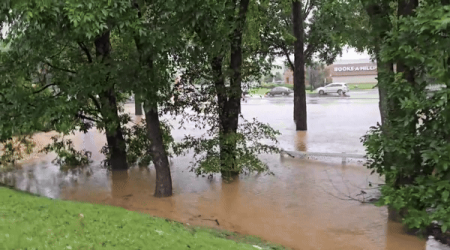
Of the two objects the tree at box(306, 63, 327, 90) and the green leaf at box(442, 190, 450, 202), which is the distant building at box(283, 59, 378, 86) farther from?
the green leaf at box(442, 190, 450, 202)

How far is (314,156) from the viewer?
50.8ft

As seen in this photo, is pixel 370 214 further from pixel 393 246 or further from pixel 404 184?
pixel 404 184

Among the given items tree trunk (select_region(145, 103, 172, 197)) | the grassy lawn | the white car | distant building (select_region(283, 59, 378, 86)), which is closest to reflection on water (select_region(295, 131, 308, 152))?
tree trunk (select_region(145, 103, 172, 197))

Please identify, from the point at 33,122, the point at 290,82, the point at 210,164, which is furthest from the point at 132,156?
the point at 290,82

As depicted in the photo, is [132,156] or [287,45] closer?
[132,156]

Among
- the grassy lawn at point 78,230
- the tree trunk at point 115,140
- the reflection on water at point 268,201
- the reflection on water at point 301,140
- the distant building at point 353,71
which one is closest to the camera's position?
the grassy lawn at point 78,230

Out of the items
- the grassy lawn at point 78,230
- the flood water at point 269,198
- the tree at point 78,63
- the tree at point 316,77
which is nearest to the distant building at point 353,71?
the tree at point 316,77

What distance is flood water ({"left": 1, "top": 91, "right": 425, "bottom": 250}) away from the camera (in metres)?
8.19

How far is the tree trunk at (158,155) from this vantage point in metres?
10.5

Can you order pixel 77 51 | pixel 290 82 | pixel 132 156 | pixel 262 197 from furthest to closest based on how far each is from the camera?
pixel 290 82
pixel 132 156
pixel 77 51
pixel 262 197

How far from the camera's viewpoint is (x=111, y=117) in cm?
1135

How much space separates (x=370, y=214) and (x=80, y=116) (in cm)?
839

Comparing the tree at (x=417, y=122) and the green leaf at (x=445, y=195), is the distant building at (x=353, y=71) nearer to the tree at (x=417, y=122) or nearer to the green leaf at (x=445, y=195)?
the tree at (x=417, y=122)

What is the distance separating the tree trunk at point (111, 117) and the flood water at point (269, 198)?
52 centimetres
